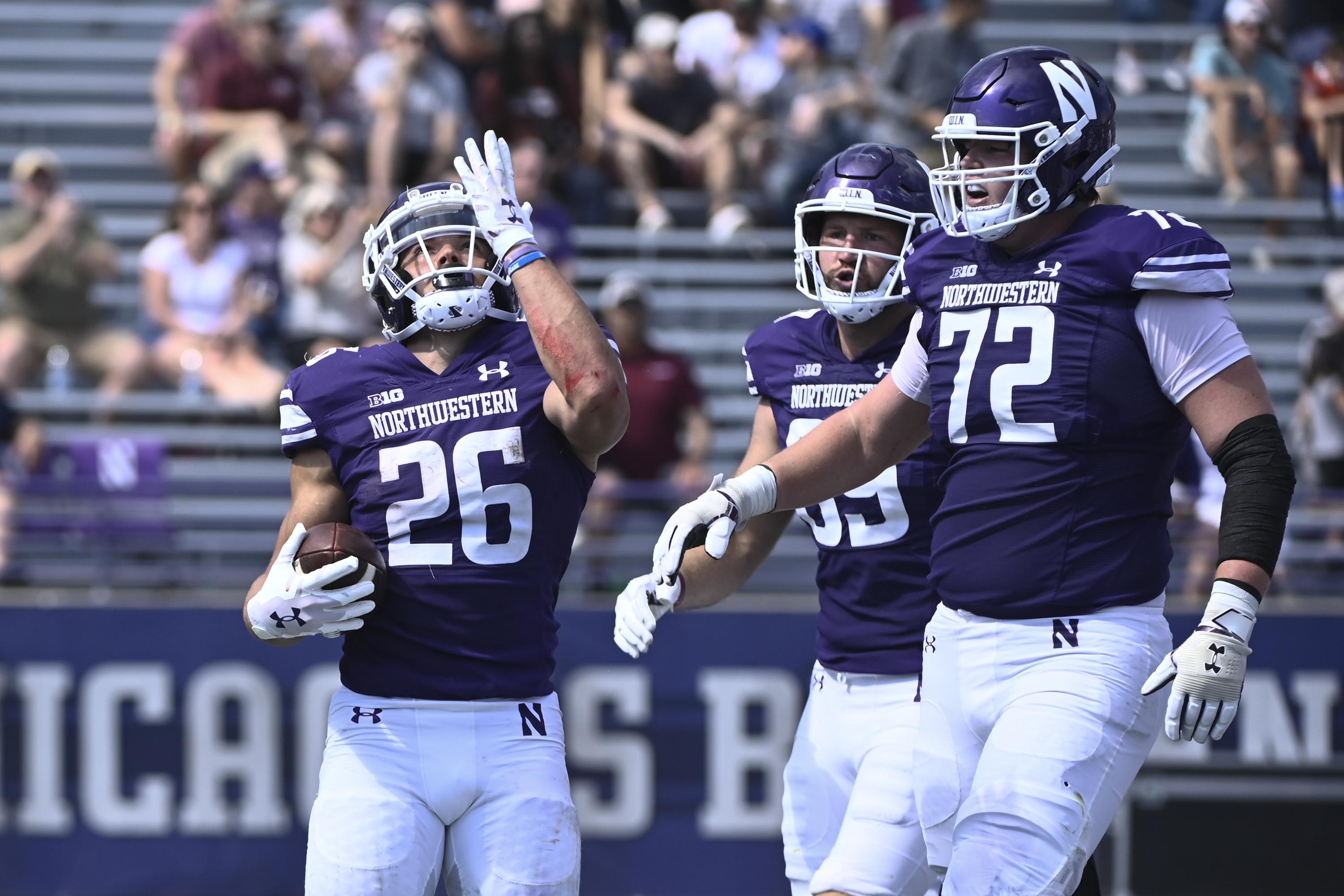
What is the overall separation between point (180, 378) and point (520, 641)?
553cm

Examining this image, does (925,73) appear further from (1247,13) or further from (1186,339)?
(1186,339)

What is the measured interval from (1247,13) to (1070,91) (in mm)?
5905

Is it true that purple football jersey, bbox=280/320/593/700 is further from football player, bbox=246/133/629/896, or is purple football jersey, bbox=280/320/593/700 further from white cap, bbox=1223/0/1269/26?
white cap, bbox=1223/0/1269/26

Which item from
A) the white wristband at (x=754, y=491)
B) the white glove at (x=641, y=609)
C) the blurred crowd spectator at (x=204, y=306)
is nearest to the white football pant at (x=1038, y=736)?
the white wristband at (x=754, y=491)

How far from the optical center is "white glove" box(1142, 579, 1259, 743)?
3.22 metres

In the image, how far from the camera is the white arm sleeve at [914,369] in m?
3.83

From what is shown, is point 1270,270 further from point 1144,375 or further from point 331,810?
point 331,810

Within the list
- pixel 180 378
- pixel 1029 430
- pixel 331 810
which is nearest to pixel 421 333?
pixel 331 810

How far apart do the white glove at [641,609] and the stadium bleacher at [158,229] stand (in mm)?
3784

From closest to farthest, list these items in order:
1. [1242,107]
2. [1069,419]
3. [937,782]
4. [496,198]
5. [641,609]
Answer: [1069,419], [937,782], [641,609], [496,198], [1242,107]

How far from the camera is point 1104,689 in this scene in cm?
343

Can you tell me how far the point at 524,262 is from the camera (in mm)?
3793

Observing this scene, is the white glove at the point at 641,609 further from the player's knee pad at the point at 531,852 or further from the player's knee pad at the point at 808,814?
the player's knee pad at the point at 808,814

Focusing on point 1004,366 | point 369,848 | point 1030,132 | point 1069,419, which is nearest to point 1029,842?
point 1069,419
